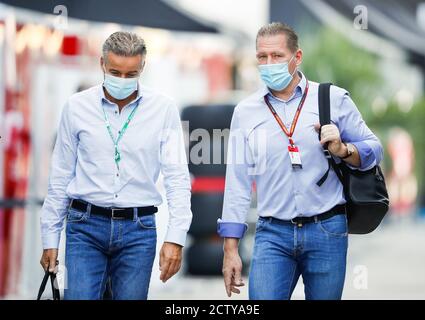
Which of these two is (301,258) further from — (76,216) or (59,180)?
(59,180)

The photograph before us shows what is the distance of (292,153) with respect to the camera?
5.06 meters

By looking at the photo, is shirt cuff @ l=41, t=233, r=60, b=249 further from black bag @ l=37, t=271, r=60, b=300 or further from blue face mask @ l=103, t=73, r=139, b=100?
blue face mask @ l=103, t=73, r=139, b=100

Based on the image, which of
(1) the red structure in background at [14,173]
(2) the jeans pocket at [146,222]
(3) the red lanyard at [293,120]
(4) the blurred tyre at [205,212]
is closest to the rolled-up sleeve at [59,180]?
(2) the jeans pocket at [146,222]

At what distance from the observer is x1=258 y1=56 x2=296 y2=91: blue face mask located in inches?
203

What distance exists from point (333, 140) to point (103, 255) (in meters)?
1.00

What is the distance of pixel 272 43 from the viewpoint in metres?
5.19

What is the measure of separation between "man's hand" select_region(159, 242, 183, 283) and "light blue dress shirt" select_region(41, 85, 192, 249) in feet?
0.10

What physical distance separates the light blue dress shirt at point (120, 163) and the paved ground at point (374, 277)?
157 centimetres

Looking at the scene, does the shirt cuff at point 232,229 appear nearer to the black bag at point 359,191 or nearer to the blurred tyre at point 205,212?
the black bag at point 359,191

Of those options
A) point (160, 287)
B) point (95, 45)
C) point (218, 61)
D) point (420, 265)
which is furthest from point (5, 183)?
point (218, 61)

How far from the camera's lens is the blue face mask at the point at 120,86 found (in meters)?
5.05

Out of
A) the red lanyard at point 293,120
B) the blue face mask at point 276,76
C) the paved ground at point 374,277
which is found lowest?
the paved ground at point 374,277

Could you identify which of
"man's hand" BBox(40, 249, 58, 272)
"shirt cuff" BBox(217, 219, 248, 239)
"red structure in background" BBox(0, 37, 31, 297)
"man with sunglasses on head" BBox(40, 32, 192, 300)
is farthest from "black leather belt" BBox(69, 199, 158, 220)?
"red structure in background" BBox(0, 37, 31, 297)
